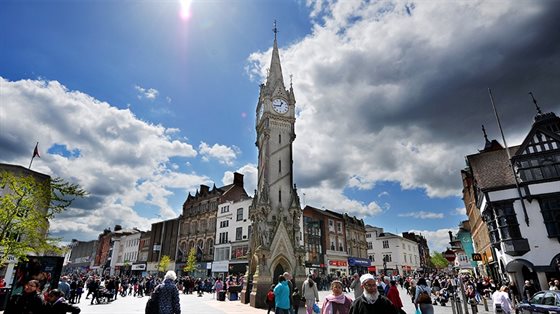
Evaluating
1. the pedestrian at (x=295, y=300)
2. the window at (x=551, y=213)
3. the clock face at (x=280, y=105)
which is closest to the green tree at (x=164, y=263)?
the clock face at (x=280, y=105)

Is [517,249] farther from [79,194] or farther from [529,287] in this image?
[79,194]

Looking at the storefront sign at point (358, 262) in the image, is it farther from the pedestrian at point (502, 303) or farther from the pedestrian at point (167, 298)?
the pedestrian at point (167, 298)

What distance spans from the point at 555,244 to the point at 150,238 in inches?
2446

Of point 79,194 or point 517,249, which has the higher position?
point 79,194

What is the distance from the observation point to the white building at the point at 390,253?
61.7 metres

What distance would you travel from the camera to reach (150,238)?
60.7 m

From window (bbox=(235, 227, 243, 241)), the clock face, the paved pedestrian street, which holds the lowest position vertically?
the paved pedestrian street

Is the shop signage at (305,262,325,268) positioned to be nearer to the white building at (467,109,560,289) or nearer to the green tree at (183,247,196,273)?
the green tree at (183,247,196,273)

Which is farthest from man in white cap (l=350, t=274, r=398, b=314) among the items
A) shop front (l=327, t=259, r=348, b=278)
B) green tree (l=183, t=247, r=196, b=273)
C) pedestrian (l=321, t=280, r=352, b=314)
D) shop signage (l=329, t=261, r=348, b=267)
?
shop signage (l=329, t=261, r=348, b=267)

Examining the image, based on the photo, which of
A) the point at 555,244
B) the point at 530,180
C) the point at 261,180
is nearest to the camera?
the point at 555,244

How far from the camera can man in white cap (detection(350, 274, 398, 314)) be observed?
158 inches

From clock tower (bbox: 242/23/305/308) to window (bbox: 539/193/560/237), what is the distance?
16.6 meters

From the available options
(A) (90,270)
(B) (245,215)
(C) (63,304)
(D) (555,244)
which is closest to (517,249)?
(D) (555,244)

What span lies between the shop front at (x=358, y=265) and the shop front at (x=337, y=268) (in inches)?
57.1
